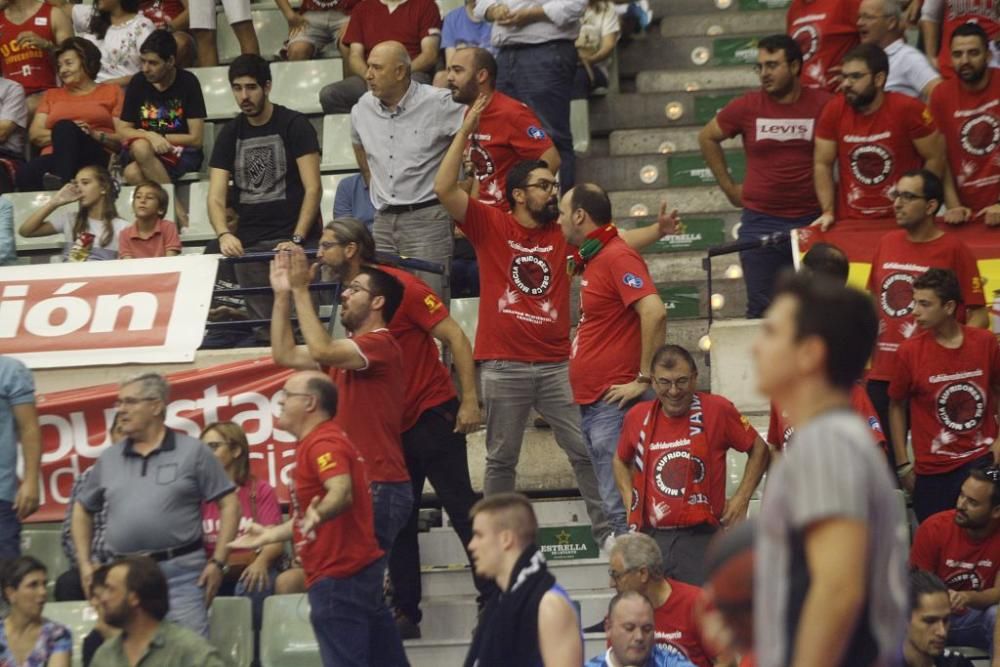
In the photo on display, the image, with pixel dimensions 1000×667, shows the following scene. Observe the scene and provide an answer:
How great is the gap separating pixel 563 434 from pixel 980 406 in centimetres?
204

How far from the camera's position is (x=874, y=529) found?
3.38 meters

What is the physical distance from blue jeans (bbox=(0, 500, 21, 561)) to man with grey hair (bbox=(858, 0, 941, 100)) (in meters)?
5.58

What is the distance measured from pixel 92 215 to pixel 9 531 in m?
2.67

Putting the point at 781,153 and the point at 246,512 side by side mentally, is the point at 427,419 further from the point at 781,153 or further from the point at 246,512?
the point at 781,153

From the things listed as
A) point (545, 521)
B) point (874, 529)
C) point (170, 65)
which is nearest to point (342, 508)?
point (545, 521)

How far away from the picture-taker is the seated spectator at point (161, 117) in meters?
12.0

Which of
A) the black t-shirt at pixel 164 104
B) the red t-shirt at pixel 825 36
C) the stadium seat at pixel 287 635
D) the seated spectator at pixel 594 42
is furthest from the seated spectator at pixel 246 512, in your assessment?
the seated spectator at pixel 594 42

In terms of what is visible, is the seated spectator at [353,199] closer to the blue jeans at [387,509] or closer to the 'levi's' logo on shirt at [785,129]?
the 'levi's' logo on shirt at [785,129]

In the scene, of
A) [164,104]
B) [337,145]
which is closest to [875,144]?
[337,145]

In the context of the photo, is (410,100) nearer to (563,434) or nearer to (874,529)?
(563,434)

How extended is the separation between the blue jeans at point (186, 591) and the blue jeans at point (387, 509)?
2.60ft

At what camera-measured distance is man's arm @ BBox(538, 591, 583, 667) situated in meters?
5.61

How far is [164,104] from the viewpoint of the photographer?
481 inches

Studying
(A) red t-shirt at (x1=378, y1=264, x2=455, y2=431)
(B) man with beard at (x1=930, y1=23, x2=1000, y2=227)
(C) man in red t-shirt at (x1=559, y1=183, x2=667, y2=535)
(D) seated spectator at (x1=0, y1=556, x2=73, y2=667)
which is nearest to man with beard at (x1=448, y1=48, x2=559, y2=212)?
(C) man in red t-shirt at (x1=559, y1=183, x2=667, y2=535)
